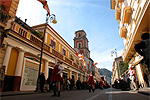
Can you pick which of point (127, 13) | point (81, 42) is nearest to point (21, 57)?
point (127, 13)

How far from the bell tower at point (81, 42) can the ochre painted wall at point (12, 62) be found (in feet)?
112

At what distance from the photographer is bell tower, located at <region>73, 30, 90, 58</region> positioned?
42.4 metres

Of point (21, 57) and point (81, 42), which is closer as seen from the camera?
point (21, 57)

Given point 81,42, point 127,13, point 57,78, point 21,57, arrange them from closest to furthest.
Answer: point 57,78 → point 21,57 → point 127,13 → point 81,42

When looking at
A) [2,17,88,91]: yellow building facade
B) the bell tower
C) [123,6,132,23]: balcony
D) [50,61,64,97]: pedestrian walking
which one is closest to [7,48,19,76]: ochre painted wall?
[2,17,88,91]: yellow building facade

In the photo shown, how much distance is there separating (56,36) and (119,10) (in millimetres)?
12249

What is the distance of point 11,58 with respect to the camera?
8.40m

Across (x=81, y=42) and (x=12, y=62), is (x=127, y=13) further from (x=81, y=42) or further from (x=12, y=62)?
(x=81, y=42)

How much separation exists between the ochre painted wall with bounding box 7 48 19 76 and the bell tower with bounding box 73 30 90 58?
112 feet

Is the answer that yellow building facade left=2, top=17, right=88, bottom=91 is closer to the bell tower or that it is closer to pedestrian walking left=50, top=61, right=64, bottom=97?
pedestrian walking left=50, top=61, right=64, bottom=97

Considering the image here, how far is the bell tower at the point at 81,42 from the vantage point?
42416 mm

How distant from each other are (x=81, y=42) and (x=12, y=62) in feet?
120

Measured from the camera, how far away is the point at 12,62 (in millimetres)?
8445

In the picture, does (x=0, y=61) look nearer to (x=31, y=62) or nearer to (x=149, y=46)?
(x=31, y=62)
